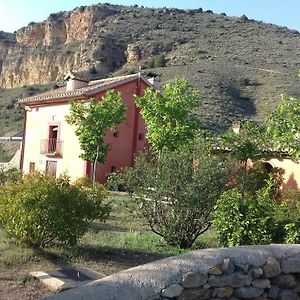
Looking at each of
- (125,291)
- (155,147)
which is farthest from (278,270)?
(155,147)

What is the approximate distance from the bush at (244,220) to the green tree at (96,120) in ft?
43.7

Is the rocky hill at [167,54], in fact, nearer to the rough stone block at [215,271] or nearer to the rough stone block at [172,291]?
the rough stone block at [215,271]

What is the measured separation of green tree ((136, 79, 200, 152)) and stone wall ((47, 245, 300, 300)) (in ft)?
40.4

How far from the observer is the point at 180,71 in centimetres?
4672

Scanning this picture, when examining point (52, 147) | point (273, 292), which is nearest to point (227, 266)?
point (273, 292)

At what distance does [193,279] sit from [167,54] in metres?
54.4

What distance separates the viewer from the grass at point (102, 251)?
23.8 ft

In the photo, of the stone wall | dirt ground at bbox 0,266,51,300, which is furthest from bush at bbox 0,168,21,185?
the stone wall

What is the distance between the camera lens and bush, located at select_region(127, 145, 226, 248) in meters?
8.69

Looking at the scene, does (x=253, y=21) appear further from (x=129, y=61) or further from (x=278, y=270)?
(x=278, y=270)

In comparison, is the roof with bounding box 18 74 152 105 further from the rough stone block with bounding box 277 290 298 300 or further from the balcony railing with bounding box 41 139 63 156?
the rough stone block with bounding box 277 290 298 300

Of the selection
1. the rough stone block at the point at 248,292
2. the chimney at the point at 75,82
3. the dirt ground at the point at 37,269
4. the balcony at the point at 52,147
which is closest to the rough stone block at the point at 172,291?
the rough stone block at the point at 248,292

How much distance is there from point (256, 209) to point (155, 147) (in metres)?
10.2

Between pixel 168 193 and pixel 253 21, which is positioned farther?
pixel 253 21
